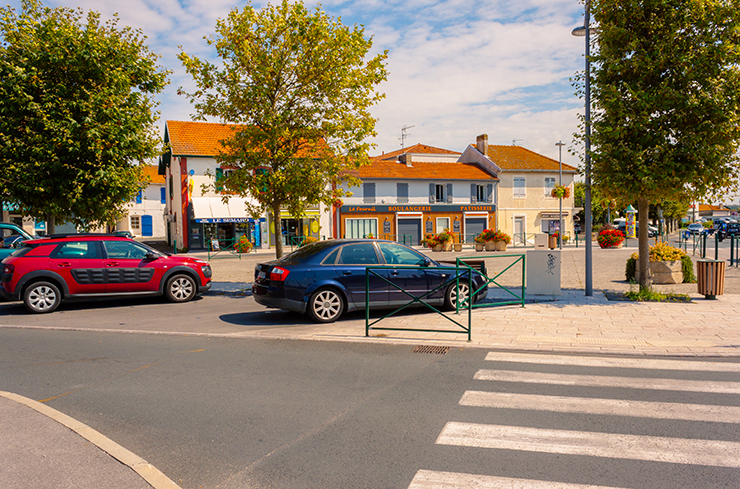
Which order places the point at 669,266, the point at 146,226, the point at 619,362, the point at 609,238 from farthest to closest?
1. the point at 146,226
2. the point at 609,238
3. the point at 669,266
4. the point at 619,362

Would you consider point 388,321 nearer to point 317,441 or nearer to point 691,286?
point 317,441

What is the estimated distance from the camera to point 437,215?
45.3m

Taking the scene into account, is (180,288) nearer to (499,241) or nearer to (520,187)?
(499,241)

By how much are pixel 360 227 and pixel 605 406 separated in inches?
1524

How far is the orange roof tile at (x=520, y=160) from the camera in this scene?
48.3 m

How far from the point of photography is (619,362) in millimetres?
6531

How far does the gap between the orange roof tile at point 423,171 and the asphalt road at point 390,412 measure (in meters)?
36.5

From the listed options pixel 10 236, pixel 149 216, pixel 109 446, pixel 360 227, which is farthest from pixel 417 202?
pixel 109 446

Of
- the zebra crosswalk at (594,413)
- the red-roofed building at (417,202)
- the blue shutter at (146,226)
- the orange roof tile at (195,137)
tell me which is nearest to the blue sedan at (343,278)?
the zebra crosswalk at (594,413)

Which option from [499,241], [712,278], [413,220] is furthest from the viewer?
[413,220]

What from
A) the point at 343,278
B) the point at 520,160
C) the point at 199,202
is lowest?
the point at 343,278

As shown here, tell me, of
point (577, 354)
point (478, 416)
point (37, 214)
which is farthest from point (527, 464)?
point (37, 214)

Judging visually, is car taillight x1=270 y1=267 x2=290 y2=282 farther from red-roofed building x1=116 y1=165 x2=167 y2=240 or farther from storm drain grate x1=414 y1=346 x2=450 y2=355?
red-roofed building x1=116 y1=165 x2=167 y2=240

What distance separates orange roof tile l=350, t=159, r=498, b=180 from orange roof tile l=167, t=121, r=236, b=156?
11.4m
